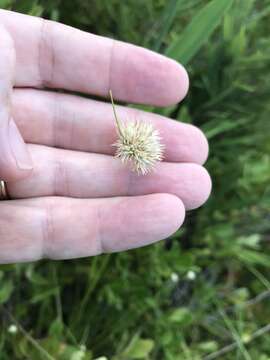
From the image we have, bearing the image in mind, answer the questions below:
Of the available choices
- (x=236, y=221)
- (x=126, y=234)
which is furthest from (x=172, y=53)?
(x=236, y=221)

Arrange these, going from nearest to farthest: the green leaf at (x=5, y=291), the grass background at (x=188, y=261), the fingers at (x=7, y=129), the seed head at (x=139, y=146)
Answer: the fingers at (x=7, y=129)
the seed head at (x=139, y=146)
the green leaf at (x=5, y=291)
the grass background at (x=188, y=261)

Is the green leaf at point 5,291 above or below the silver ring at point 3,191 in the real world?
below

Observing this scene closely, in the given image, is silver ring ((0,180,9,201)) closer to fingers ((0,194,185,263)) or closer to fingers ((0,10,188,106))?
fingers ((0,194,185,263))

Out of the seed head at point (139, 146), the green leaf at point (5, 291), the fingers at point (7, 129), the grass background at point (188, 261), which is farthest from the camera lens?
the grass background at point (188, 261)

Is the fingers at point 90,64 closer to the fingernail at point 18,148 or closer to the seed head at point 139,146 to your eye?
the seed head at point 139,146

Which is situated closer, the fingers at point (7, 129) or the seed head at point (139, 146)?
the fingers at point (7, 129)

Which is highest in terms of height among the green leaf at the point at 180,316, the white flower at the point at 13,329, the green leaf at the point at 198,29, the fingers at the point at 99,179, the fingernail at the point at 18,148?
the green leaf at the point at 198,29

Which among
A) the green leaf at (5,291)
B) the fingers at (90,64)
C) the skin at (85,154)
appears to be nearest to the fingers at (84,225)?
the skin at (85,154)
